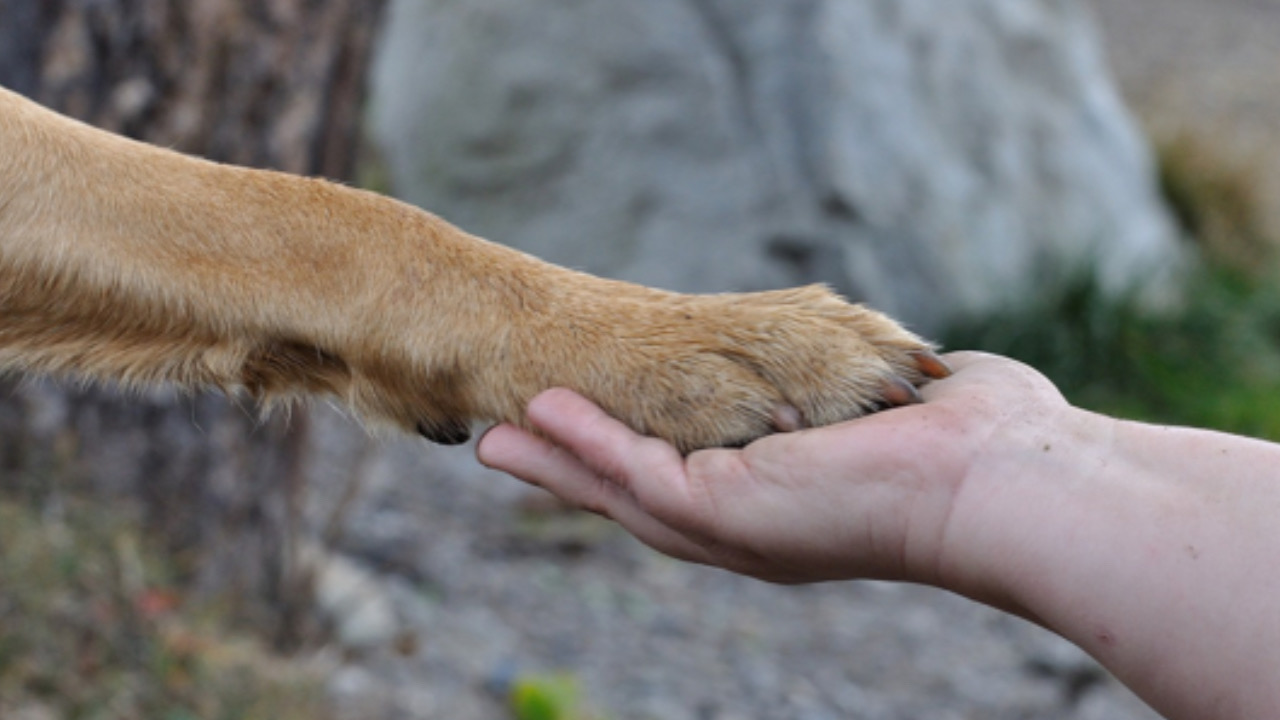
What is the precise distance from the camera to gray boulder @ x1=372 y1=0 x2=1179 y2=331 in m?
6.81

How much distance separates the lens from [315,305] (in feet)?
7.93

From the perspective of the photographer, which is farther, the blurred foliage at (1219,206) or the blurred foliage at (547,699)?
the blurred foliage at (1219,206)

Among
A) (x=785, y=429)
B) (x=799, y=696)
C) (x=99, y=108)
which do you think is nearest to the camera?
(x=785, y=429)

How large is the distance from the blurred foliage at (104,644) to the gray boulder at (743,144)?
3.70 metres

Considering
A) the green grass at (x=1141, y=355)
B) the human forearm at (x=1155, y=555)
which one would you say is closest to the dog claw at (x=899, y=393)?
the human forearm at (x=1155, y=555)

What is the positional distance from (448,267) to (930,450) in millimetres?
1010

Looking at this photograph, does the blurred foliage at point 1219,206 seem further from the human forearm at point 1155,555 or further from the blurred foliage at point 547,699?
the human forearm at point 1155,555

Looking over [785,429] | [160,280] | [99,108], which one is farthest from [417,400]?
[99,108]

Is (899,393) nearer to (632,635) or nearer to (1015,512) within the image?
(1015,512)

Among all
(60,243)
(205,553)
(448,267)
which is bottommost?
(205,553)

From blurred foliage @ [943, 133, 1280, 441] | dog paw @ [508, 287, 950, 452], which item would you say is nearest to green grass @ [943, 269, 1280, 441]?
blurred foliage @ [943, 133, 1280, 441]

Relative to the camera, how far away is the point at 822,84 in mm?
6777

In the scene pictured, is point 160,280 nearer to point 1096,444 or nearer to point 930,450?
point 930,450

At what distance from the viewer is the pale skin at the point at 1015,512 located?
1.61 meters
